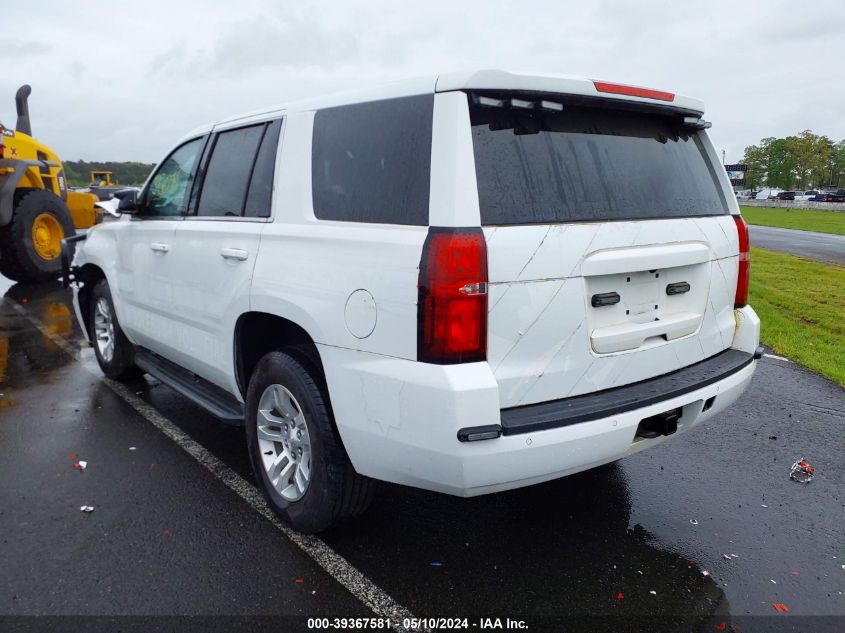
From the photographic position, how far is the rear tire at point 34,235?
10359 mm

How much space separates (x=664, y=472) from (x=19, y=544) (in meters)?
3.46

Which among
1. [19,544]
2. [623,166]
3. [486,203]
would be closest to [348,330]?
[486,203]

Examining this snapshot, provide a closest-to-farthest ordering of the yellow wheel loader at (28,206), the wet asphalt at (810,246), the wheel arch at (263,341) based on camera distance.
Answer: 1. the wheel arch at (263,341)
2. the yellow wheel loader at (28,206)
3. the wet asphalt at (810,246)

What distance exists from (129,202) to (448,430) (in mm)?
3372

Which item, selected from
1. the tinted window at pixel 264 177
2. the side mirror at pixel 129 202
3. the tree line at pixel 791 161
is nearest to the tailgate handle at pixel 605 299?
the tinted window at pixel 264 177

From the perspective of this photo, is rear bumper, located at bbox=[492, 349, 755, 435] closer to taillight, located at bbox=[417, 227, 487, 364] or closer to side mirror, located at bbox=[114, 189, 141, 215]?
taillight, located at bbox=[417, 227, 487, 364]

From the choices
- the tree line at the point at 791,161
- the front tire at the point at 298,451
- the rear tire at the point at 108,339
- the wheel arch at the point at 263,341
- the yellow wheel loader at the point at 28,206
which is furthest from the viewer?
the tree line at the point at 791,161

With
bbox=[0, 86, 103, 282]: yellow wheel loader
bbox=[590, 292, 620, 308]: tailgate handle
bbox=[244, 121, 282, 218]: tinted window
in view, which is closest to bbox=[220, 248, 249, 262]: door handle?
bbox=[244, 121, 282, 218]: tinted window

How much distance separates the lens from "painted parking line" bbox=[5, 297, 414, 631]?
268cm

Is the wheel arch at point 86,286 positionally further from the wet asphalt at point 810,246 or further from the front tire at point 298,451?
the wet asphalt at point 810,246

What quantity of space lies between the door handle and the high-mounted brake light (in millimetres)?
1863

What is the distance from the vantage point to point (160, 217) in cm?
446

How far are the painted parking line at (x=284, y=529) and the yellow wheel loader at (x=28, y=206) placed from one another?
20.1ft

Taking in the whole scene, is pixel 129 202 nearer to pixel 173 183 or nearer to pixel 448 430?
pixel 173 183
